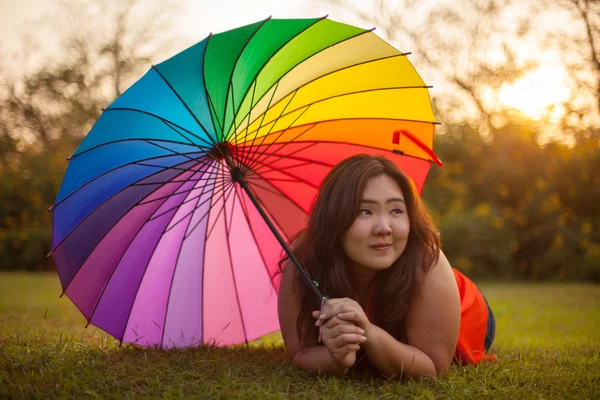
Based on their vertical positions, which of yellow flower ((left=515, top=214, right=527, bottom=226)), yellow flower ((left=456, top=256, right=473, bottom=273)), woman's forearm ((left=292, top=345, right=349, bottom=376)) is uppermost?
yellow flower ((left=515, top=214, right=527, bottom=226))

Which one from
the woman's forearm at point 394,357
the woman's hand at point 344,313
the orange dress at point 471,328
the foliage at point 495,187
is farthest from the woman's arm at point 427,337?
the foliage at point 495,187

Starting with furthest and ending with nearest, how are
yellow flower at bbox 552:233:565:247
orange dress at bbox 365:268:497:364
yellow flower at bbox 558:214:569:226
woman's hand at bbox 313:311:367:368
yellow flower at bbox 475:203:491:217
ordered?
yellow flower at bbox 475:203:491:217, yellow flower at bbox 558:214:569:226, yellow flower at bbox 552:233:565:247, orange dress at bbox 365:268:497:364, woman's hand at bbox 313:311:367:368

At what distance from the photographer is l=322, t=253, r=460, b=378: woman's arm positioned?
2467 mm

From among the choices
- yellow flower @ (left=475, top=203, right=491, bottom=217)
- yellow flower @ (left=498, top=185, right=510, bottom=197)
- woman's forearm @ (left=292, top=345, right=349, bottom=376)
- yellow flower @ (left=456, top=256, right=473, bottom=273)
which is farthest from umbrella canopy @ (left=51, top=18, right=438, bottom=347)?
yellow flower @ (left=498, top=185, right=510, bottom=197)

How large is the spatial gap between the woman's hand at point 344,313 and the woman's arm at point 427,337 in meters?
0.11

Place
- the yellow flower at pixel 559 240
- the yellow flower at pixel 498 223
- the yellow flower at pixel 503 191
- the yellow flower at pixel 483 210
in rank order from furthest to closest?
the yellow flower at pixel 503 191 → the yellow flower at pixel 483 210 → the yellow flower at pixel 498 223 → the yellow flower at pixel 559 240

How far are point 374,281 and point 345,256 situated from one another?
0.70 feet

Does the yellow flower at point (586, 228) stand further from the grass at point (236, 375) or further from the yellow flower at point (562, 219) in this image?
the grass at point (236, 375)

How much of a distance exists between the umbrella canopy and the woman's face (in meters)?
0.46

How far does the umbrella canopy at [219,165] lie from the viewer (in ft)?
9.07

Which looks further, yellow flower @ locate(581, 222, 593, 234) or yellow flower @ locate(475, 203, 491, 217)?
yellow flower @ locate(475, 203, 491, 217)

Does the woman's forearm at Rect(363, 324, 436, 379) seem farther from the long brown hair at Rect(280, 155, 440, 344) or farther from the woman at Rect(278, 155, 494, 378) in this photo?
the long brown hair at Rect(280, 155, 440, 344)

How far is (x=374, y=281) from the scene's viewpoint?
9.21 feet

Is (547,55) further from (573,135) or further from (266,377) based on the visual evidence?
(266,377)
